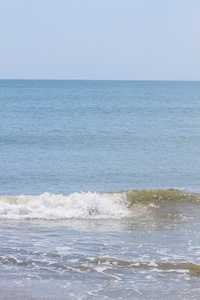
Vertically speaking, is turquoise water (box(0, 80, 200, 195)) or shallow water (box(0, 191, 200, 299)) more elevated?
turquoise water (box(0, 80, 200, 195))

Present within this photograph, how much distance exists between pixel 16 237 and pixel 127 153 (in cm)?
1544

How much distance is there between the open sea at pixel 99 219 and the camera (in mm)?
7516

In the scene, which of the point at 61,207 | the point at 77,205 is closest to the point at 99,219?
the point at 77,205

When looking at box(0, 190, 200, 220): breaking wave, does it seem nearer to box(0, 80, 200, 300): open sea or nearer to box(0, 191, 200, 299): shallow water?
box(0, 80, 200, 300): open sea

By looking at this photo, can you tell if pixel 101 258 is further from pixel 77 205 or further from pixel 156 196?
pixel 156 196

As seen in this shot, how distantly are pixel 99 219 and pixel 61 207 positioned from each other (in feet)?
4.92

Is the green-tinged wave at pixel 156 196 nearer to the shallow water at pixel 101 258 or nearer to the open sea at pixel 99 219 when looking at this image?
the open sea at pixel 99 219

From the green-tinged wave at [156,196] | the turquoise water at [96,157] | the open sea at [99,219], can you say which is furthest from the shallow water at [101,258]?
the turquoise water at [96,157]

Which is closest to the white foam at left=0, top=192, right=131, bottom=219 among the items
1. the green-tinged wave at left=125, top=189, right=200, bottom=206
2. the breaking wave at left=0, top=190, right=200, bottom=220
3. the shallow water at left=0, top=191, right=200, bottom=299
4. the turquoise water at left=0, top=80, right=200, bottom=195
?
the breaking wave at left=0, top=190, right=200, bottom=220

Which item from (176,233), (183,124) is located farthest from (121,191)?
(183,124)

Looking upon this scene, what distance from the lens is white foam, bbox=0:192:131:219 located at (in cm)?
1312

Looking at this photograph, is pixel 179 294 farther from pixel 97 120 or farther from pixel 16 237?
pixel 97 120

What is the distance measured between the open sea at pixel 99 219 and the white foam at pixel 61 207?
31mm

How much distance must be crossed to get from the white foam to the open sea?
0.10ft
